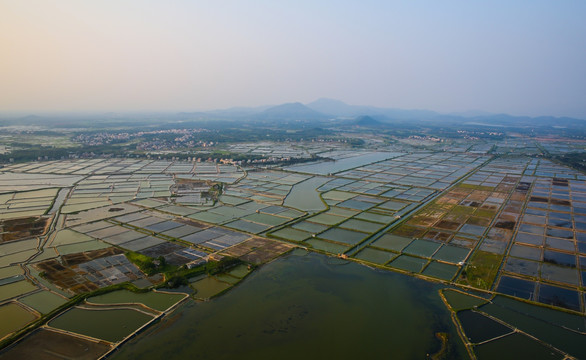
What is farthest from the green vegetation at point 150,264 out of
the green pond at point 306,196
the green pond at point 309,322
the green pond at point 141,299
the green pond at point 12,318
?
the green pond at point 306,196

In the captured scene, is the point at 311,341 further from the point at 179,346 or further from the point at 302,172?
the point at 302,172

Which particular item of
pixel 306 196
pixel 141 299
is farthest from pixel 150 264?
pixel 306 196

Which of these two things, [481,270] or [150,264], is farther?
[150,264]

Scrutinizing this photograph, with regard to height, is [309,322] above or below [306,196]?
below

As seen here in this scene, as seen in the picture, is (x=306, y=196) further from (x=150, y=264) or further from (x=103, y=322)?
(x=103, y=322)

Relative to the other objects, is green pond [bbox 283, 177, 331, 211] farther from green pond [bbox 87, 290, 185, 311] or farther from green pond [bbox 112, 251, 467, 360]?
green pond [bbox 87, 290, 185, 311]


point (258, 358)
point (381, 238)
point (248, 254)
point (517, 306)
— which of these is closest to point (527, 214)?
point (381, 238)

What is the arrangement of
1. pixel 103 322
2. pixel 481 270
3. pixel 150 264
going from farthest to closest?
1. pixel 150 264
2. pixel 481 270
3. pixel 103 322

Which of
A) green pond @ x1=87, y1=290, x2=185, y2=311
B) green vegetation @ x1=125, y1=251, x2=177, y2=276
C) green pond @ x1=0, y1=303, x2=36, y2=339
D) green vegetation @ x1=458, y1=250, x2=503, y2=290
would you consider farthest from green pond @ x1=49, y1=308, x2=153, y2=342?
green vegetation @ x1=458, y1=250, x2=503, y2=290
